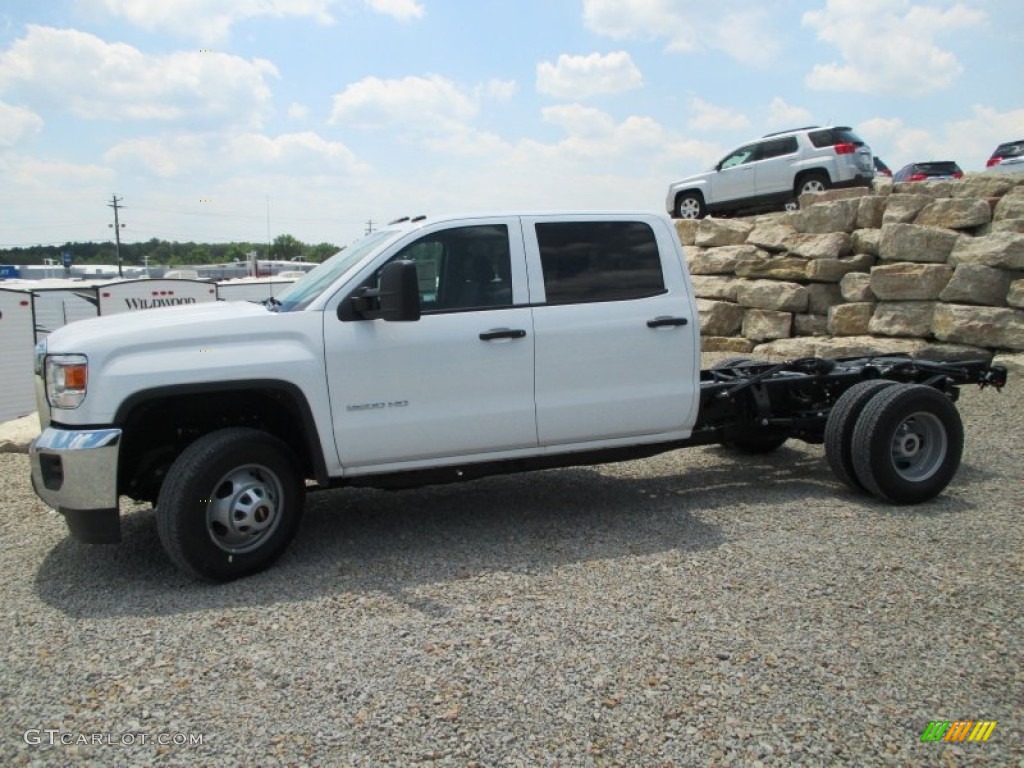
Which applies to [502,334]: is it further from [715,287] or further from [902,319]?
[715,287]

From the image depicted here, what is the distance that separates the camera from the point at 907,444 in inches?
235

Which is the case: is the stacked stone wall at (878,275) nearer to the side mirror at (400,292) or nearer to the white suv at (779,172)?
the white suv at (779,172)

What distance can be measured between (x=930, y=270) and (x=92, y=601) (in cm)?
1094

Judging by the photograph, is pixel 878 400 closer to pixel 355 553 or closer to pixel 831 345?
pixel 355 553

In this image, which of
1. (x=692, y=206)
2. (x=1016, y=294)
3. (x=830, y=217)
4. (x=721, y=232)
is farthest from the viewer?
(x=692, y=206)

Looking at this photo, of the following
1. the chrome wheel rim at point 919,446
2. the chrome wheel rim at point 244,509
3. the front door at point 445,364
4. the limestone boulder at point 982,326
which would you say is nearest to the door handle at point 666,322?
the front door at point 445,364

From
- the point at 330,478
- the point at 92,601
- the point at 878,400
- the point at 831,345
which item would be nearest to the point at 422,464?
the point at 330,478

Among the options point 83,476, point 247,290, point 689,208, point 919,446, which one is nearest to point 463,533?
point 83,476

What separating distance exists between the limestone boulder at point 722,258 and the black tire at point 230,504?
11.0 metres

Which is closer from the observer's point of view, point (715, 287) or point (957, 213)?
point (957, 213)

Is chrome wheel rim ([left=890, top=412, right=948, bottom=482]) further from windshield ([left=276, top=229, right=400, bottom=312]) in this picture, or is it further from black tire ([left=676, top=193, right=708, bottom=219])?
black tire ([left=676, top=193, right=708, bottom=219])

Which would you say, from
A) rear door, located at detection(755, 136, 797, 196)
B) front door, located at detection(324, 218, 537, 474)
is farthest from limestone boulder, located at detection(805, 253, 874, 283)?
front door, located at detection(324, 218, 537, 474)

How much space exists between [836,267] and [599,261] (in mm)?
8531

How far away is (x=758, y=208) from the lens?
1739 centimetres
